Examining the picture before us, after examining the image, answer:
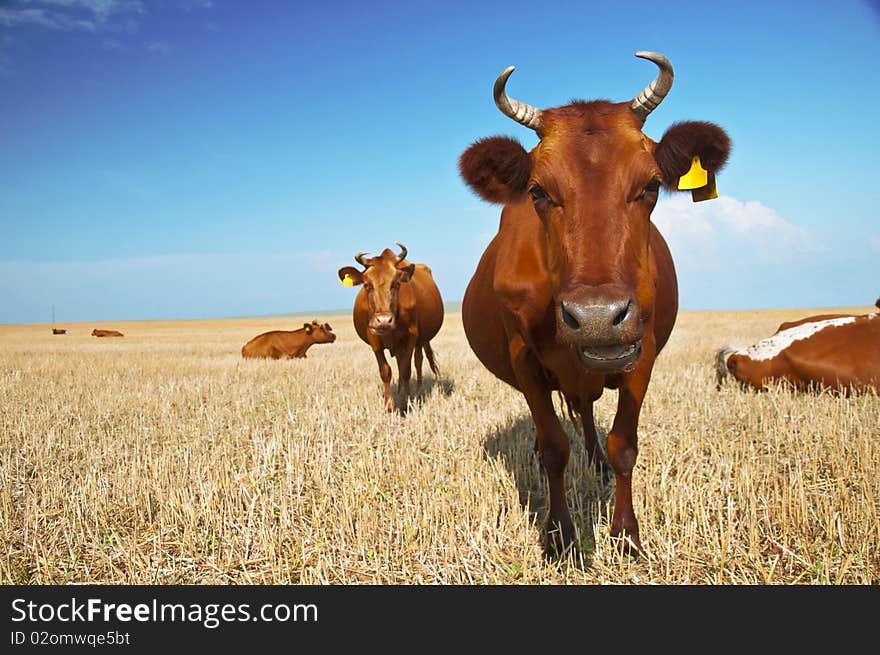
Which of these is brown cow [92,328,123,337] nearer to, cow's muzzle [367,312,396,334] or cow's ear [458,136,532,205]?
cow's muzzle [367,312,396,334]

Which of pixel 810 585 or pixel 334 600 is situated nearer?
pixel 334 600

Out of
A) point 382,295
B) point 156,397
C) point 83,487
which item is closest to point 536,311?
point 83,487

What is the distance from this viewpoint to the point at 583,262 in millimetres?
2480

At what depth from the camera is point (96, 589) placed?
9.52ft

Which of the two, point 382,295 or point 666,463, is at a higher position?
point 382,295

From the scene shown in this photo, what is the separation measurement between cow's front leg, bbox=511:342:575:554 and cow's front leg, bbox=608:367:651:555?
32 cm

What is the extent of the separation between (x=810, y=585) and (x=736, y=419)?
367 cm

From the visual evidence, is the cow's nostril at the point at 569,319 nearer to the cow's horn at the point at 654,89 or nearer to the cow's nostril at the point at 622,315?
the cow's nostril at the point at 622,315

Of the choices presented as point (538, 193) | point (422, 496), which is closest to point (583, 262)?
point (538, 193)

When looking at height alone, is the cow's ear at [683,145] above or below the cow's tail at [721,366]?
above

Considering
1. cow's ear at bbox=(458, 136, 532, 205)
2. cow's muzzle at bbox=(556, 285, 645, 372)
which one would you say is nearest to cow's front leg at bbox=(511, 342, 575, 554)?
cow's ear at bbox=(458, 136, 532, 205)

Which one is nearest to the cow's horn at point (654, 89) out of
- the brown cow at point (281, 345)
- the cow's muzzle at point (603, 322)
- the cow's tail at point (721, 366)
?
the cow's muzzle at point (603, 322)

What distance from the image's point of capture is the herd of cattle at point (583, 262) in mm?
2443

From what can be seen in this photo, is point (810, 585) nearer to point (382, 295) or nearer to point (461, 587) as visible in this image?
point (461, 587)
